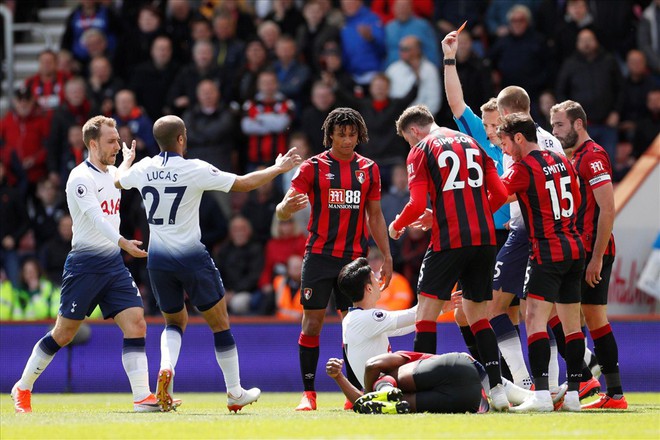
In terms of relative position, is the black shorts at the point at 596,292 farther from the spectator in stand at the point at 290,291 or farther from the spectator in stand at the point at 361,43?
the spectator in stand at the point at 361,43

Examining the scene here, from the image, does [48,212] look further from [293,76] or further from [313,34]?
[313,34]

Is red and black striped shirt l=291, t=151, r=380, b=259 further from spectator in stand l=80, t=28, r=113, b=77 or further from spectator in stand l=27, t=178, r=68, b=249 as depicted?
spectator in stand l=80, t=28, r=113, b=77

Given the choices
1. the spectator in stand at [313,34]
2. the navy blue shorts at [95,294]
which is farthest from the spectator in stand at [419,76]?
the navy blue shorts at [95,294]

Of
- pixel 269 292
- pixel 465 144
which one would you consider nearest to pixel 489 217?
pixel 465 144

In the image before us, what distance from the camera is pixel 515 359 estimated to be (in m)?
10.8

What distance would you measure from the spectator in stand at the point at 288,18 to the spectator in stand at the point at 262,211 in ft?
8.99

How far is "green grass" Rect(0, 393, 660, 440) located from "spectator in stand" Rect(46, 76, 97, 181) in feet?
26.6

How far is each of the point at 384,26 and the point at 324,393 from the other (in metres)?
6.43

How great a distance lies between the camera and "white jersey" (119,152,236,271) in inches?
405

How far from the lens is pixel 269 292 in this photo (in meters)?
16.6

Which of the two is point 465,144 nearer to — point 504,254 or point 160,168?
point 504,254

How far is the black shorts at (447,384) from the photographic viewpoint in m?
9.67

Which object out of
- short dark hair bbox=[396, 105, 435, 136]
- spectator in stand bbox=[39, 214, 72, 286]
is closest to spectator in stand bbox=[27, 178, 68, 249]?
spectator in stand bbox=[39, 214, 72, 286]

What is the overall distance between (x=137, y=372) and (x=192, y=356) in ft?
14.5
